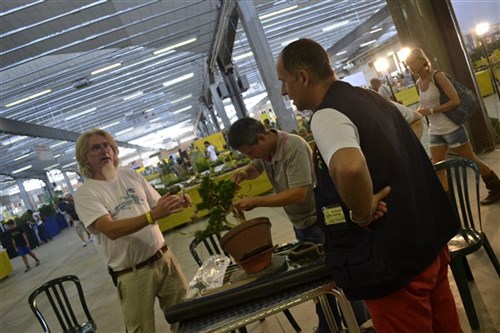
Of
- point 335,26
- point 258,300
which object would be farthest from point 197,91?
point 258,300

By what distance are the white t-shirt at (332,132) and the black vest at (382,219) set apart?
3 cm

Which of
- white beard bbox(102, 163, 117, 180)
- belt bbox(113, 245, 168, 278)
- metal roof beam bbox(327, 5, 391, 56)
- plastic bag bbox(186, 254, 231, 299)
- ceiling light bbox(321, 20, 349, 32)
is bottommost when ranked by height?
plastic bag bbox(186, 254, 231, 299)

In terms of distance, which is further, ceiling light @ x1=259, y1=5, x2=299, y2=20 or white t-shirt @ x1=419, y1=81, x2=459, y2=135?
ceiling light @ x1=259, y1=5, x2=299, y2=20

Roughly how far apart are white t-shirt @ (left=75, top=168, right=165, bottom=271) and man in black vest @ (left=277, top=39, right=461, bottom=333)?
3.99 feet

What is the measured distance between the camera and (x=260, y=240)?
168 cm

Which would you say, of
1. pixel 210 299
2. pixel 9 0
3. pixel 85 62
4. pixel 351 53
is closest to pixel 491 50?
pixel 210 299

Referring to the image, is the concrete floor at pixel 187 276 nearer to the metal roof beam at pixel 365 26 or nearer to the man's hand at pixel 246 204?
the man's hand at pixel 246 204

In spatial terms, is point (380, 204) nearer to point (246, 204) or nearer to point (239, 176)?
point (246, 204)

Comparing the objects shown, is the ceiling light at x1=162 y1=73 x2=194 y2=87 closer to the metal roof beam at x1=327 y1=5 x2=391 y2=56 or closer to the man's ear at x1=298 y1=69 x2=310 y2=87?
the metal roof beam at x1=327 y1=5 x2=391 y2=56

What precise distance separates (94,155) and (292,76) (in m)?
1.34

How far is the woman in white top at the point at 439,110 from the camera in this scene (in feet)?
11.0

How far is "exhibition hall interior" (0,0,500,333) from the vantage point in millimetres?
2076

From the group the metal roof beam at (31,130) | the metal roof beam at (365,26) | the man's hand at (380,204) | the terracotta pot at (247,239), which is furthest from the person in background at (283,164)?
the metal roof beam at (365,26)

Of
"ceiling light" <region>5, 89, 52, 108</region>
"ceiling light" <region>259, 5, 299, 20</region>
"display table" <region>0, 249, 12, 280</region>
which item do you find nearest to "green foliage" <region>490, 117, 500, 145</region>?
"ceiling light" <region>259, 5, 299, 20</region>
